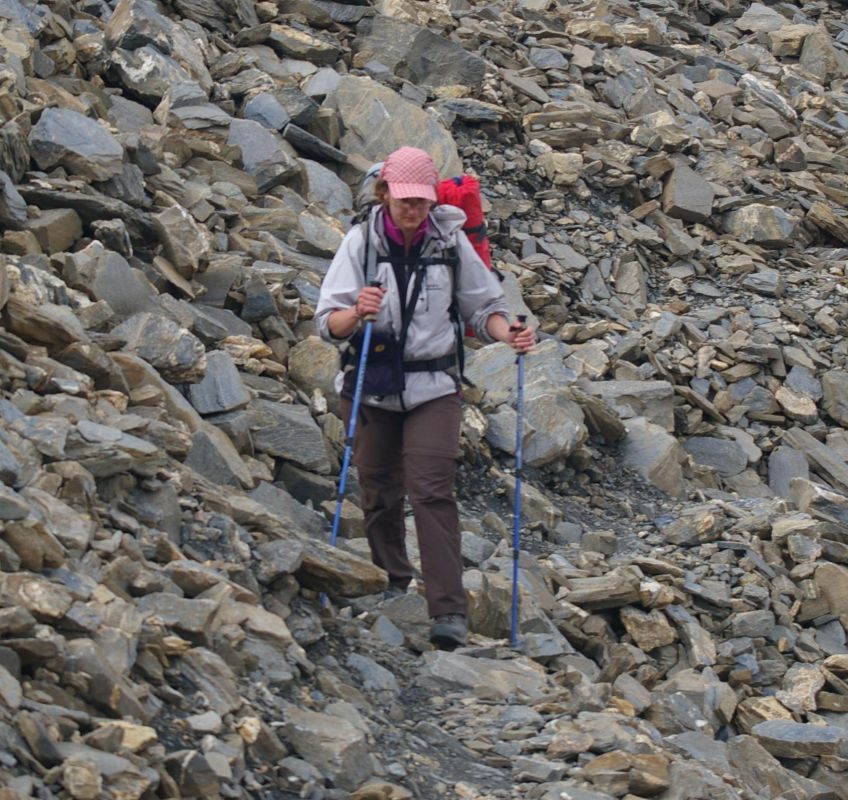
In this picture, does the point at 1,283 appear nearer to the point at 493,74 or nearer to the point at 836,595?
the point at 836,595

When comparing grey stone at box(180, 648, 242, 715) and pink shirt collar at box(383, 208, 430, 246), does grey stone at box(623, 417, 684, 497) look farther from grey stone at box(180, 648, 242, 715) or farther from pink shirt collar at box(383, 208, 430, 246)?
grey stone at box(180, 648, 242, 715)

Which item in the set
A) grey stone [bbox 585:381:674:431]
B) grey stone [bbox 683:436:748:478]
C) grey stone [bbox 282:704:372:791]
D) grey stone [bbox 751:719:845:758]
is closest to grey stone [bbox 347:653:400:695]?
grey stone [bbox 282:704:372:791]

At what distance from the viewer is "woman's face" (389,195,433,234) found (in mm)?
7301

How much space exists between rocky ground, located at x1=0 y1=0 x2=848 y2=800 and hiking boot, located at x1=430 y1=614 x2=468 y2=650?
0.08m

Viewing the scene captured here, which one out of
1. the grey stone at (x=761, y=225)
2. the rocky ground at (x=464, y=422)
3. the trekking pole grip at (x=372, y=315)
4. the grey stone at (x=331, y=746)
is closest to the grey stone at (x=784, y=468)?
the rocky ground at (x=464, y=422)

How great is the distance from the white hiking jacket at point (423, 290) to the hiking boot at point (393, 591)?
1277 millimetres

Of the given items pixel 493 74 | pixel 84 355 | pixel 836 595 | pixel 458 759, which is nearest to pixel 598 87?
pixel 493 74

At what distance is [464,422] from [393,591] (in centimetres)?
406

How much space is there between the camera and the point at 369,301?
7.25 meters

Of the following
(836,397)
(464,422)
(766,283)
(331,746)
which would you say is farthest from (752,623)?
(766,283)

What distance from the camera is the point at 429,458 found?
753cm

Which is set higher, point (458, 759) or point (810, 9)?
point (810, 9)

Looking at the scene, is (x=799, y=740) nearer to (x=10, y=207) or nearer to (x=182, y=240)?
(x=182, y=240)

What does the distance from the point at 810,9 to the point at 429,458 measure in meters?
25.7
